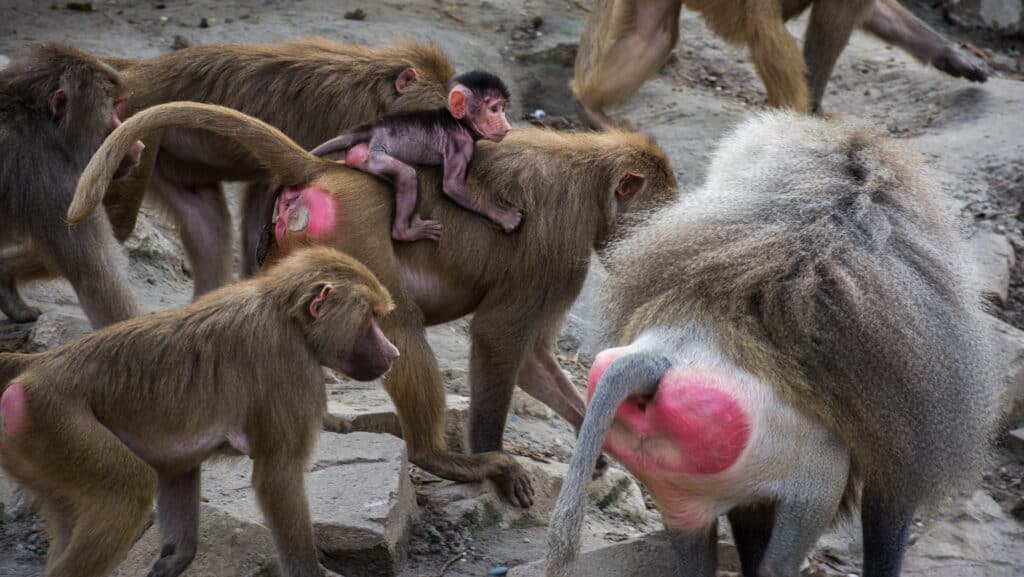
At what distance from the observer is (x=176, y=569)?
331 centimetres

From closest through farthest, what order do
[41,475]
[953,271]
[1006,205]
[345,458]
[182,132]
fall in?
[41,475], [953,271], [345,458], [182,132], [1006,205]

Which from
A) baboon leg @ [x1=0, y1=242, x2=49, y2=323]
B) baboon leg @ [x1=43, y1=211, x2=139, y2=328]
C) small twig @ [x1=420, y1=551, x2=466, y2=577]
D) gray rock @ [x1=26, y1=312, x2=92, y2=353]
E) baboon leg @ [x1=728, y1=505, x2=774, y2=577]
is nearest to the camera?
baboon leg @ [x1=728, y1=505, x2=774, y2=577]

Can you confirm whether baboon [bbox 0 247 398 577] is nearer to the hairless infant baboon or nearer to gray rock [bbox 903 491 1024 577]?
the hairless infant baboon

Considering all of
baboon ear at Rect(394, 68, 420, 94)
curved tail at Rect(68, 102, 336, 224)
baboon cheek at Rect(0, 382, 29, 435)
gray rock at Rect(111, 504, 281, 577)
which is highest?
curved tail at Rect(68, 102, 336, 224)

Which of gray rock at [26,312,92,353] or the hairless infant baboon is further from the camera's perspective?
gray rock at [26,312,92,353]

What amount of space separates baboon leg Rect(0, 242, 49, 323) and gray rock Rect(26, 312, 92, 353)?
0.20 m

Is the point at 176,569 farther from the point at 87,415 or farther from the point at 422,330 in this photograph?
the point at 422,330

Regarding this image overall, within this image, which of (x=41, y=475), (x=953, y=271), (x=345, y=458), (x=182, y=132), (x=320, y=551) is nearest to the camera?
(x=41, y=475)

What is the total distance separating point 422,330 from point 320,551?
2.50ft

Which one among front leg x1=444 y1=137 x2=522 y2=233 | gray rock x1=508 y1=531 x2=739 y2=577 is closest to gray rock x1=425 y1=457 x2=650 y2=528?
gray rock x1=508 y1=531 x2=739 y2=577

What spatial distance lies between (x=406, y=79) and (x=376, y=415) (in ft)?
4.22

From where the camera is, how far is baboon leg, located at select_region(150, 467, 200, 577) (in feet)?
10.9

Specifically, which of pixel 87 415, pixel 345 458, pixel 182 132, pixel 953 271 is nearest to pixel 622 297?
pixel 953 271

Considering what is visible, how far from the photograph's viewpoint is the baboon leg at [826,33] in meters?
6.45
